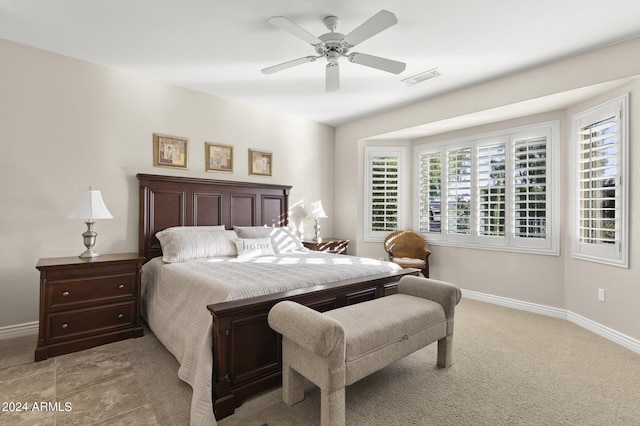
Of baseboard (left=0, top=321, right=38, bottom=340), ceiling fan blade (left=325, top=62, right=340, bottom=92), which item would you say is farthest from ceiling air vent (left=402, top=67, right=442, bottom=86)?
baseboard (left=0, top=321, right=38, bottom=340)

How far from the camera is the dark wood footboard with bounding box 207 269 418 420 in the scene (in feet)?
6.54

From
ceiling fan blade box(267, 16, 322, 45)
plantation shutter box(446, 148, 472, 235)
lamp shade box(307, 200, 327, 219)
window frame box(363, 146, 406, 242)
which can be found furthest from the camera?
window frame box(363, 146, 406, 242)

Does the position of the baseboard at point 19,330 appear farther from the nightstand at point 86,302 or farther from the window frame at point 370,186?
the window frame at point 370,186

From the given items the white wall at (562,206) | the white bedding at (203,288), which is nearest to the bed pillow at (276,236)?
the white bedding at (203,288)

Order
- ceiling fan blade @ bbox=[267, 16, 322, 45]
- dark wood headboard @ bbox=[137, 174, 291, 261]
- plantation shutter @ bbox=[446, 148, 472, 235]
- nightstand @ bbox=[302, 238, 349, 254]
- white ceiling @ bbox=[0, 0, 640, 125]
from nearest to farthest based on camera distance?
ceiling fan blade @ bbox=[267, 16, 322, 45]
white ceiling @ bbox=[0, 0, 640, 125]
dark wood headboard @ bbox=[137, 174, 291, 261]
plantation shutter @ bbox=[446, 148, 472, 235]
nightstand @ bbox=[302, 238, 349, 254]

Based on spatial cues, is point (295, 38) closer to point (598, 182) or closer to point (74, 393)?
point (74, 393)

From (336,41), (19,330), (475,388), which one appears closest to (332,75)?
(336,41)

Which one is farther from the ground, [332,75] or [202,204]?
[332,75]

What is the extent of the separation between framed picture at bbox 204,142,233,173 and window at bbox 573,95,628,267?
14.2 ft

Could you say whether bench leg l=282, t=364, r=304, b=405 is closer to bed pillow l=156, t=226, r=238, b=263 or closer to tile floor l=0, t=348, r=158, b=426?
tile floor l=0, t=348, r=158, b=426

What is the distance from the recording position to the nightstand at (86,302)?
271 cm

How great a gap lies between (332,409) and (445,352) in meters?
1.25

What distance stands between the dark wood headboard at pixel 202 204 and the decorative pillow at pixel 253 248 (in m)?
0.78

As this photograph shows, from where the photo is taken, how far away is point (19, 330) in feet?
10.2
